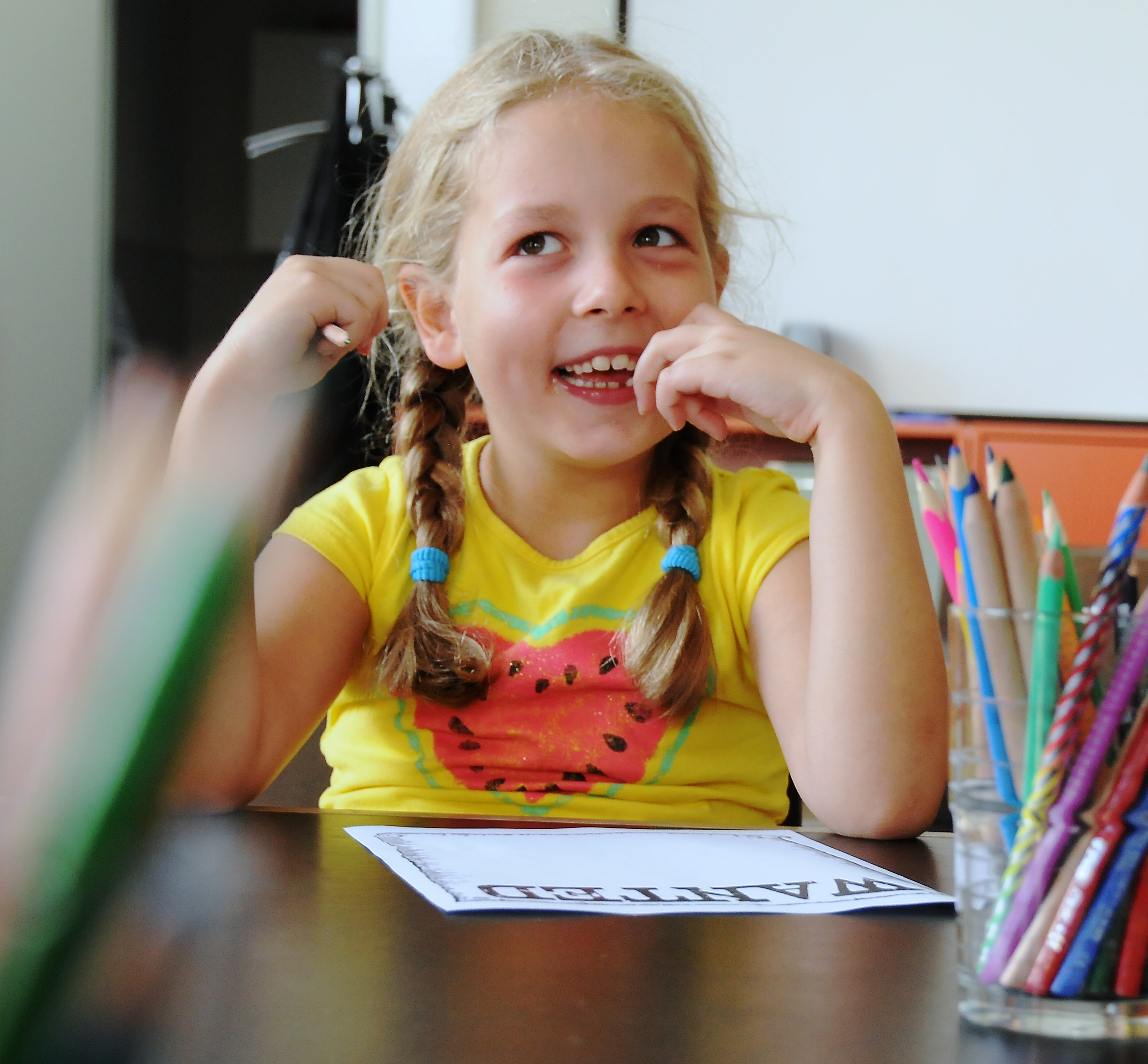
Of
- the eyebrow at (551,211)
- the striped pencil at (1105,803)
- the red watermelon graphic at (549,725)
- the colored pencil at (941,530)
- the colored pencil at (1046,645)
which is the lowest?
the red watermelon graphic at (549,725)

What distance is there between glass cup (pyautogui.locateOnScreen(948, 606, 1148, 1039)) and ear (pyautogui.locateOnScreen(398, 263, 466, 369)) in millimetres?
843

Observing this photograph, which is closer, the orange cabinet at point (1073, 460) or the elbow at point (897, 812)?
the elbow at point (897, 812)

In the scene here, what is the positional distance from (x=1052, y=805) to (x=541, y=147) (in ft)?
2.68

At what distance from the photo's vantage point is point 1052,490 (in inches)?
99.8

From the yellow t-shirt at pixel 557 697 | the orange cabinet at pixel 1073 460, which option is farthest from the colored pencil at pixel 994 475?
the orange cabinet at pixel 1073 460

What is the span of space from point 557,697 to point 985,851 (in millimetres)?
625

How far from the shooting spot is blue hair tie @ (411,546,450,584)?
1.03m

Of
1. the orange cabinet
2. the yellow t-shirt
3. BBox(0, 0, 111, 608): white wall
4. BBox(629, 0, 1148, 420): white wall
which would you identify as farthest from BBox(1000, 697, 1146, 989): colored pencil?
BBox(0, 0, 111, 608): white wall

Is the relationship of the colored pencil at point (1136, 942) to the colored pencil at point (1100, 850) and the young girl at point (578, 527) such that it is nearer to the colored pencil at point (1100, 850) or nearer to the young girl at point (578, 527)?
the colored pencil at point (1100, 850)

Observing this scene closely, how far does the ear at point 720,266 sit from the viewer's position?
48.6 inches

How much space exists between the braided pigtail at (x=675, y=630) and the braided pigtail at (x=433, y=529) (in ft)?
0.42

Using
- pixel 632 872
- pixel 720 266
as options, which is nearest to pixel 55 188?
pixel 720 266

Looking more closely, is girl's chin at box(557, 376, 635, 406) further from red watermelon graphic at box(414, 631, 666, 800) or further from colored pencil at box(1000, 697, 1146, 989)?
colored pencil at box(1000, 697, 1146, 989)

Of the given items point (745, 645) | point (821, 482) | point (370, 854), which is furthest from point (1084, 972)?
point (745, 645)
